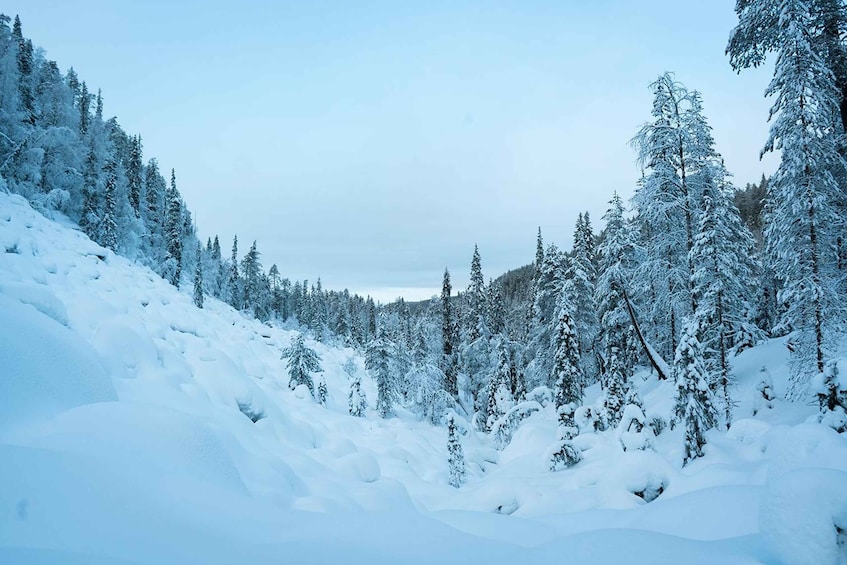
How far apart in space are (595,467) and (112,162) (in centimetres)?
5584

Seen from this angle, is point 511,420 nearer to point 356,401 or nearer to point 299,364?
point 356,401

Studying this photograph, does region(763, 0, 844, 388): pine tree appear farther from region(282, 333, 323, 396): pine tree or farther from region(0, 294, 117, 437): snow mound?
region(282, 333, 323, 396): pine tree

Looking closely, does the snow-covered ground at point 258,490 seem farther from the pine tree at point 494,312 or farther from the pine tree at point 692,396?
the pine tree at point 494,312

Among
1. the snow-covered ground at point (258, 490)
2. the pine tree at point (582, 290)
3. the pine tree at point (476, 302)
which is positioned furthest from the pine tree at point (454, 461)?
the pine tree at point (476, 302)

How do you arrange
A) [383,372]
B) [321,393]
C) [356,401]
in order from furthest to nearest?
[383,372] < [356,401] < [321,393]

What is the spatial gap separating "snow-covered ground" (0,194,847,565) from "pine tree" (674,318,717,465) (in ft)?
1.78

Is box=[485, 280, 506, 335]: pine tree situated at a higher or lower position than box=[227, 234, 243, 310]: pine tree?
lower

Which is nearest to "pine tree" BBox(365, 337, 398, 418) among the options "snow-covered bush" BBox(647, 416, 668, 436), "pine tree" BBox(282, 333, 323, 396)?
"pine tree" BBox(282, 333, 323, 396)

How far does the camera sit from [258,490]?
6.25 metres

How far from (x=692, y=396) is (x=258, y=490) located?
11197 millimetres

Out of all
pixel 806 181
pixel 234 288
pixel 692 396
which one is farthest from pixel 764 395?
pixel 234 288

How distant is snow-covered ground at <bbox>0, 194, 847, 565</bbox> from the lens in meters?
3.52

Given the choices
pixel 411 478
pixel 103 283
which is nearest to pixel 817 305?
pixel 411 478

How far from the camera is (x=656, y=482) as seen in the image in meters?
8.97
